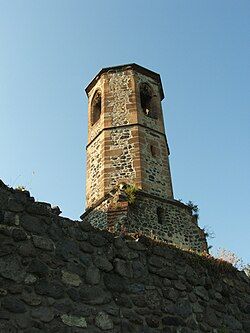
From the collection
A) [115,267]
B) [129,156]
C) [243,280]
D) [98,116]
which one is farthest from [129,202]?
[115,267]

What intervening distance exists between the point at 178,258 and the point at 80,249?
4.97 ft

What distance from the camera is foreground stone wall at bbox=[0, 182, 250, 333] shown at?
441 cm

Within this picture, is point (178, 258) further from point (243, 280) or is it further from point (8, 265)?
point (8, 265)

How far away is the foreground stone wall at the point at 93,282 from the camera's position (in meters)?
4.41

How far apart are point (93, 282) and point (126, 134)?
11.1 meters

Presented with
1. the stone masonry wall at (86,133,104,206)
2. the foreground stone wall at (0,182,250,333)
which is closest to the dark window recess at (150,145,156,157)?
the stone masonry wall at (86,133,104,206)

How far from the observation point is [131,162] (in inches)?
589

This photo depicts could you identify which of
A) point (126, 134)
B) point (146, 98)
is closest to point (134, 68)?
point (146, 98)

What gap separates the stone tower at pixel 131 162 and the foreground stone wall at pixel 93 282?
264 inches

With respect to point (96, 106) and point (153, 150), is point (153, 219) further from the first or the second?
point (96, 106)

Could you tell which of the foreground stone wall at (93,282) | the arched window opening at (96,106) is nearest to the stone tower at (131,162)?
the arched window opening at (96,106)

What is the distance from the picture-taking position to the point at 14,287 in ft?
14.2

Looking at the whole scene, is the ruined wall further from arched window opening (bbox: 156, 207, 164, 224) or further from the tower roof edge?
the tower roof edge

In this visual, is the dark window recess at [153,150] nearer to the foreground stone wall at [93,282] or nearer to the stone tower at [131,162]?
the stone tower at [131,162]
